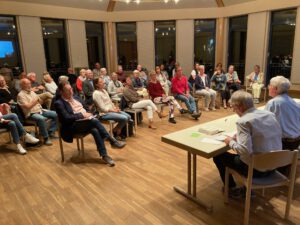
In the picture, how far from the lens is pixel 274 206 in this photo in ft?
8.20

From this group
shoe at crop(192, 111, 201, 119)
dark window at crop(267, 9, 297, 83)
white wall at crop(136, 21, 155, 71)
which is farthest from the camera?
white wall at crop(136, 21, 155, 71)

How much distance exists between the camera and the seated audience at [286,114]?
8.55 ft

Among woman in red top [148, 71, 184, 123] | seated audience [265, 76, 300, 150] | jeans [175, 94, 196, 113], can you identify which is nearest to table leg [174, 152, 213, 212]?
seated audience [265, 76, 300, 150]

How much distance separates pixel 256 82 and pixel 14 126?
646 centimetres

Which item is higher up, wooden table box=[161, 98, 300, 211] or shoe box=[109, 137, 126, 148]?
wooden table box=[161, 98, 300, 211]

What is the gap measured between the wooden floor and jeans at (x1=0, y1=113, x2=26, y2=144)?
0.94ft

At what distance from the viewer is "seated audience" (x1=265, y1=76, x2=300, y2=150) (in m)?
2.61

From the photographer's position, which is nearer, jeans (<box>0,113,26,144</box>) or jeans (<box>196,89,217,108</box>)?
jeans (<box>0,113,26,144</box>)

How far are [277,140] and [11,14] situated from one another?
7.86 m

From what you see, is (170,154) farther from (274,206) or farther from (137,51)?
(137,51)

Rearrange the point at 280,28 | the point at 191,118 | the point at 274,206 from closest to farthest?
the point at 274,206 → the point at 191,118 → the point at 280,28

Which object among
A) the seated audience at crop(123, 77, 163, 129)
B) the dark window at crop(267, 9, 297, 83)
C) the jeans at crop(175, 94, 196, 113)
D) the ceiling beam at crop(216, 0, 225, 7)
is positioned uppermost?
the ceiling beam at crop(216, 0, 225, 7)

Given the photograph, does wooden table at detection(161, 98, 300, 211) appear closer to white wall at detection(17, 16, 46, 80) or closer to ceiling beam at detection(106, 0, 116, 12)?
white wall at detection(17, 16, 46, 80)

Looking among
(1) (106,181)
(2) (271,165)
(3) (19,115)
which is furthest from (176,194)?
(3) (19,115)
